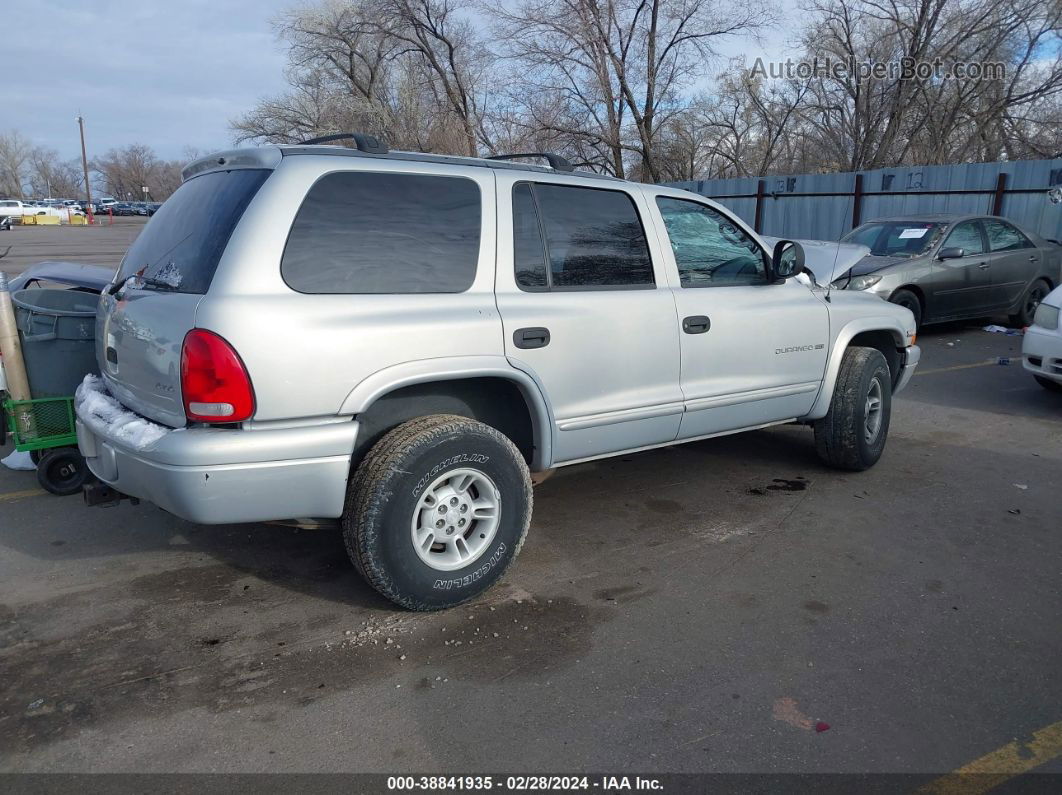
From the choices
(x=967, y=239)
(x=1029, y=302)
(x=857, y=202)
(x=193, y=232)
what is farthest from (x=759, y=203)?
(x=193, y=232)

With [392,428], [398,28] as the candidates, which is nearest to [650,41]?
[398,28]

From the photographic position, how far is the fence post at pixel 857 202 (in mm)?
17078

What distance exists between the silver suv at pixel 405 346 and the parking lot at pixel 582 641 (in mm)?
464

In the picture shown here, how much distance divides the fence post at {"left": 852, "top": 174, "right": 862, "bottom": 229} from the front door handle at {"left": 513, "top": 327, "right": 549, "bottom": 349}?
15.4m

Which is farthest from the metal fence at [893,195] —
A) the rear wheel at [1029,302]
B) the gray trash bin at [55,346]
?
the gray trash bin at [55,346]

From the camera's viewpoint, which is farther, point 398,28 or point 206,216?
point 398,28

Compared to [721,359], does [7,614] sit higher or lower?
lower

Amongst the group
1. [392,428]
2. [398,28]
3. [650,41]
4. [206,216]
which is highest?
[398,28]

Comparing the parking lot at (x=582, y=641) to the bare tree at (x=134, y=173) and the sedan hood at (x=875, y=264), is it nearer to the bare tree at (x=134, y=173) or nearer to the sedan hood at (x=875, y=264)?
the sedan hood at (x=875, y=264)

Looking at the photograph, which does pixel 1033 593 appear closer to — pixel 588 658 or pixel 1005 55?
pixel 588 658

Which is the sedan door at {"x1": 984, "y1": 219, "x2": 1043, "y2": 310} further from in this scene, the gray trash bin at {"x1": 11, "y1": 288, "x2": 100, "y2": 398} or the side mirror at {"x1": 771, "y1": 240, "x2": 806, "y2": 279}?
the gray trash bin at {"x1": 11, "y1": 288, "x2": 100, "y2": 398}

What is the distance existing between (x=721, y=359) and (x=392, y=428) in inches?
74.6

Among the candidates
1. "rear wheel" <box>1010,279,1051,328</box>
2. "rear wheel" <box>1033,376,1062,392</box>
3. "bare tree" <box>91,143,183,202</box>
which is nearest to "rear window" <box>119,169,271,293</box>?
"rear wheel" <box>1033,376,1062,392</box>

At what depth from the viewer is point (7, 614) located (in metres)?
3.45
